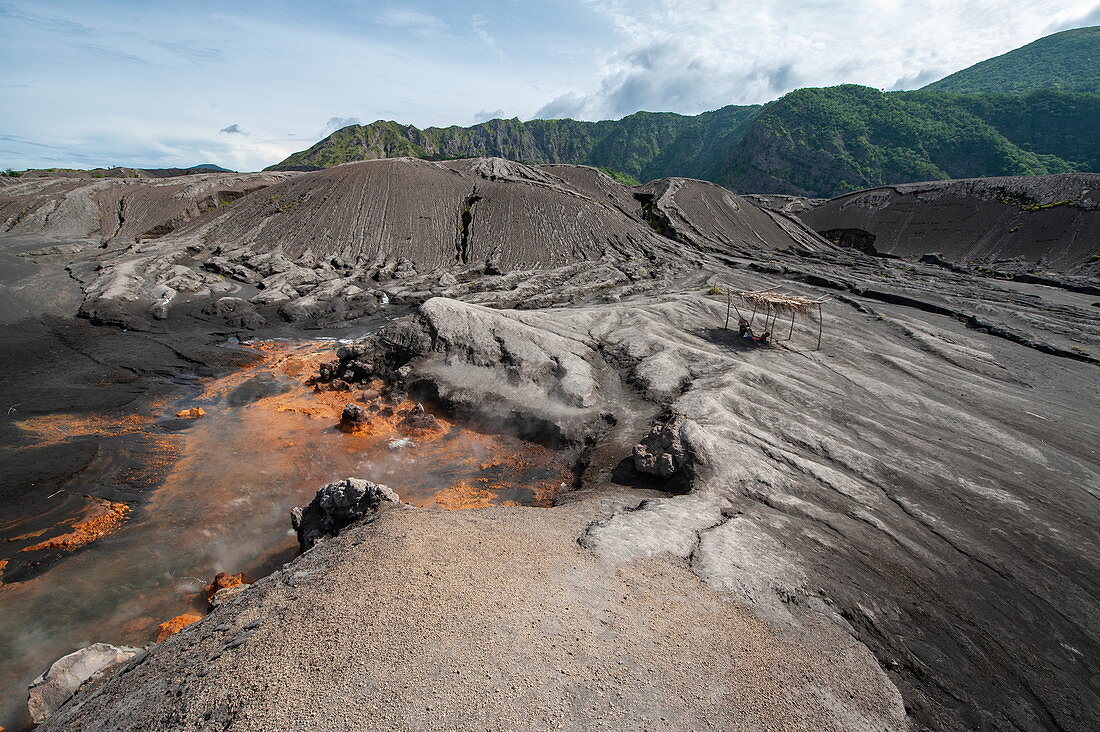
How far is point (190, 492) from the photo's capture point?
36.0 feet

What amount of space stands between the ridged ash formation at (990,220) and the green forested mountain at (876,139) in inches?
2082

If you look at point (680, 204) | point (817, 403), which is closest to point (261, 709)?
point (817, 403)

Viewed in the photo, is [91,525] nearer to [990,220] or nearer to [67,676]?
[67,676]

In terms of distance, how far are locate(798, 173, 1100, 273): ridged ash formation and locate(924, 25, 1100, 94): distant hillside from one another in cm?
11204

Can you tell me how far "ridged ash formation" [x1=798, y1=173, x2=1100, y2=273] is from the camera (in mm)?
37594

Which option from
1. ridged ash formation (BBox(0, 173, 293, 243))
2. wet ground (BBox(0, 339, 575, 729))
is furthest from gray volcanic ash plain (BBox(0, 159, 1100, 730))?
ridged ash formation (BBox(0, 173, 293, 243))

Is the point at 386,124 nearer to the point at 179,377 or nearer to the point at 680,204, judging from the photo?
the point at 680,204

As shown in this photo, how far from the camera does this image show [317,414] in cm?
1501

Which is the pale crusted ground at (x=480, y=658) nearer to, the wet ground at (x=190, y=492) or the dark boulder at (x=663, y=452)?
the dark boulder at (x=663, y=452)

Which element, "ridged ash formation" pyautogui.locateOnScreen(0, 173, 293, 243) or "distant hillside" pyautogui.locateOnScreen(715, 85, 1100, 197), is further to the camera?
"distant hillside" pyautogui.locateOnScreen(715, 85, 1100, 197)

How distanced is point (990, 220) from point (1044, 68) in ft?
486

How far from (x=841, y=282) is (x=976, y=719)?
30139 mm

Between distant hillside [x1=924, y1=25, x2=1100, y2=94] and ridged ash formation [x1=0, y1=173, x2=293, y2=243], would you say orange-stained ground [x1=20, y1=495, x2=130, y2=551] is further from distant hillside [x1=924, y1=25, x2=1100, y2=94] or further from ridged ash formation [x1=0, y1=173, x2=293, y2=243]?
distant hillside [x1=924, y1=25, x2=1100, y2=94]

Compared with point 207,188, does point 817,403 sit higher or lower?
lower
